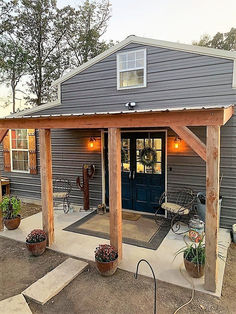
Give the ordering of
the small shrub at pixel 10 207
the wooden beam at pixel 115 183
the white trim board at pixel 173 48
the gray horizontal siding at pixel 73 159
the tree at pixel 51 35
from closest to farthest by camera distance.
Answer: the wooden beam at pixel 115 183, the white trim board at pixel 173 48, the small shrub at pixel 10 207, the gray horizontal siding at pixel 73 159, the tree at pixel 51 35

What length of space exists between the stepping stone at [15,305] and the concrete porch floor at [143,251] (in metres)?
1.18

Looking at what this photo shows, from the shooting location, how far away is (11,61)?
39.7 feet

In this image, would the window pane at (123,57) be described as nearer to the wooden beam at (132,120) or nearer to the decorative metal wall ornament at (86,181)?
the wooden beam at (132,120)

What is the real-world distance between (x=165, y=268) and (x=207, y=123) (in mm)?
2387

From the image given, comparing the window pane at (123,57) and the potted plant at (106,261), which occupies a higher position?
the window pane at (123,57)

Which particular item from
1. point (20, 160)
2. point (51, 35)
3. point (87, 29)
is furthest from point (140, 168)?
point (87, 29)

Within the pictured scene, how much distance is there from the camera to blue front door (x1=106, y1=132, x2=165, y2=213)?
18.5 ft

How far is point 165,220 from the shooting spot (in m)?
5.47

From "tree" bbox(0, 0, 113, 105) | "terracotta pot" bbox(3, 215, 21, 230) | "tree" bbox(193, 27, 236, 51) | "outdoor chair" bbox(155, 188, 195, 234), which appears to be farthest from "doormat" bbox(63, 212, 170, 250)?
"tree" bbox(193, 27, 236, 51)

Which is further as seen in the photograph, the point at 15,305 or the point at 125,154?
the point at 125,154

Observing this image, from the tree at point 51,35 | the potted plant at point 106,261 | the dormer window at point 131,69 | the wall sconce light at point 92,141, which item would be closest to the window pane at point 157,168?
the wall sconce light at point 92,141

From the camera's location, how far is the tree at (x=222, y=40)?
15602mm

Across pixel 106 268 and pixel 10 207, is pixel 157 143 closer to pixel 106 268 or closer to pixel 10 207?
pixel 106 268

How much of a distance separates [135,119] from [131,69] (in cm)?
289
